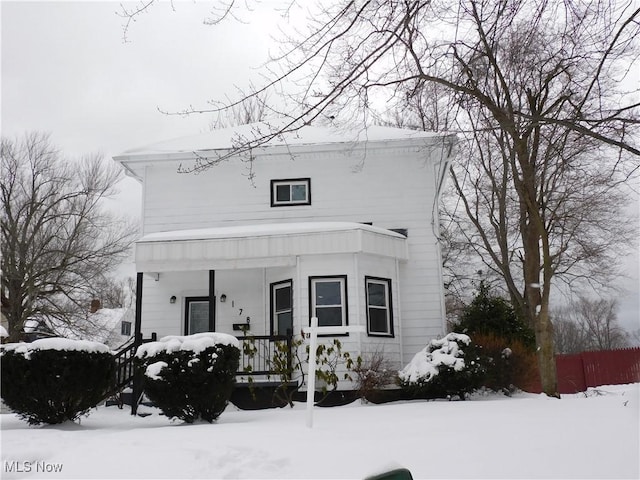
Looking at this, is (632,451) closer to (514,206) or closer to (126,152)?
(126,152)

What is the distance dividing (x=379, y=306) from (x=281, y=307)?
2.41 meters

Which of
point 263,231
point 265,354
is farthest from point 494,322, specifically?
point 263,231

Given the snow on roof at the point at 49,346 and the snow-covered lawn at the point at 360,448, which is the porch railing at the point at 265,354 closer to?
the snow on roof at the point at 49,346

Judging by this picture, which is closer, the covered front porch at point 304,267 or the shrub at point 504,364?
the shrub at point 504,364

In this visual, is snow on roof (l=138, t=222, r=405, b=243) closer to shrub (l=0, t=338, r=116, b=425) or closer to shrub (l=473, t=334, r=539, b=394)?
shrub (l=473, t=334, r=539, b=394)

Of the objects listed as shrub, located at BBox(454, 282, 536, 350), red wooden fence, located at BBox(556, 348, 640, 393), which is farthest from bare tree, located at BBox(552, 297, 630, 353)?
shrub, located at BBox(454, 282, 536, 350)

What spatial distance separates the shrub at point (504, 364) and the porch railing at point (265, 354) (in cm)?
399

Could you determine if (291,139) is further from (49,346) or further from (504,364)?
(49,346)

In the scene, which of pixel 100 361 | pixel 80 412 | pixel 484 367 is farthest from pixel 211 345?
pixel 484 367

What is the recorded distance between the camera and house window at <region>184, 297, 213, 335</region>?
1534cm

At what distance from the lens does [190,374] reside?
29.0 ft

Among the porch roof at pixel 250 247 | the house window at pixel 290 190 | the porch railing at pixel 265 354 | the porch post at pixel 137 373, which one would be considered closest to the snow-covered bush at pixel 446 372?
the porch railing at pixel 265 354

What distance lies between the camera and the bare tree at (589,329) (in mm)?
59688

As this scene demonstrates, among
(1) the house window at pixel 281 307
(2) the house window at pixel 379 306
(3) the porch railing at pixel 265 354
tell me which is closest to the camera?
(3) the porch railing at pixel 265 354
